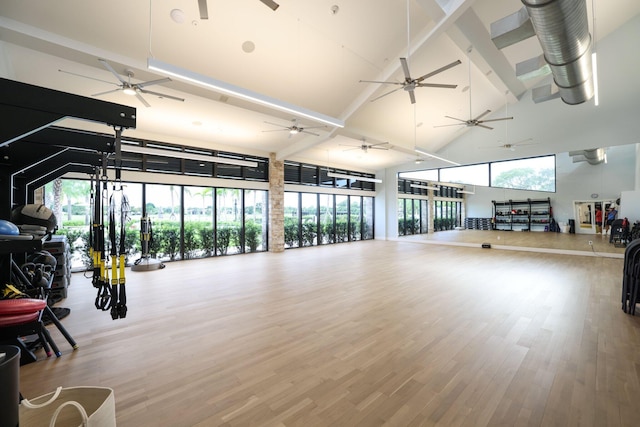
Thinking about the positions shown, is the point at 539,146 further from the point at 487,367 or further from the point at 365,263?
the point at 487,367

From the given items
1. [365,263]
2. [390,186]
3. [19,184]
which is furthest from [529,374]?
[390,186]

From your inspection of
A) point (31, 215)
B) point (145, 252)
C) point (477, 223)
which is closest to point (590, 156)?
point (477, 223)

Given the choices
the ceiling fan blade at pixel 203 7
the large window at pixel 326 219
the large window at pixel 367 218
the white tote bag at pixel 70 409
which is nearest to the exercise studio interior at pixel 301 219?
the white tote bag at pixel 70 409

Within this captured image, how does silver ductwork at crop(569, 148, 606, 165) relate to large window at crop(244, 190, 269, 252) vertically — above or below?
above

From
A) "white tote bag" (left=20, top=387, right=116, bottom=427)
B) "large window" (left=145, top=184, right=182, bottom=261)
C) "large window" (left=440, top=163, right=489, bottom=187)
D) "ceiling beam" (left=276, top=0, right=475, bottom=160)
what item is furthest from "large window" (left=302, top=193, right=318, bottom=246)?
"white tote bag" (left=20, top=387, right=116, bottom=427)

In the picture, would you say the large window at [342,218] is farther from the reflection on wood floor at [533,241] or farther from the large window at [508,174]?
the large window at [508,174]

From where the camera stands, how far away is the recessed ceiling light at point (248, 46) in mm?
4763

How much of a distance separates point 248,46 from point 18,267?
14.7 feet

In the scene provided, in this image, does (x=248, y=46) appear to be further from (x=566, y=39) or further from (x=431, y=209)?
(x=431, y=209)

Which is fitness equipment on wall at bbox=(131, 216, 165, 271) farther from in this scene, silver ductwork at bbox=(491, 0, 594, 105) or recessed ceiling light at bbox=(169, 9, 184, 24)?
silver ductwork at bbox=(491, 0, 594, 105)

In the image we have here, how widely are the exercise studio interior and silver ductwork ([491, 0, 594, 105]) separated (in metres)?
0.04

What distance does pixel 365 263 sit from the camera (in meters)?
7.35

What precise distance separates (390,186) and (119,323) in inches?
464

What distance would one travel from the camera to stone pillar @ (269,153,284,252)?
970 centimetres
